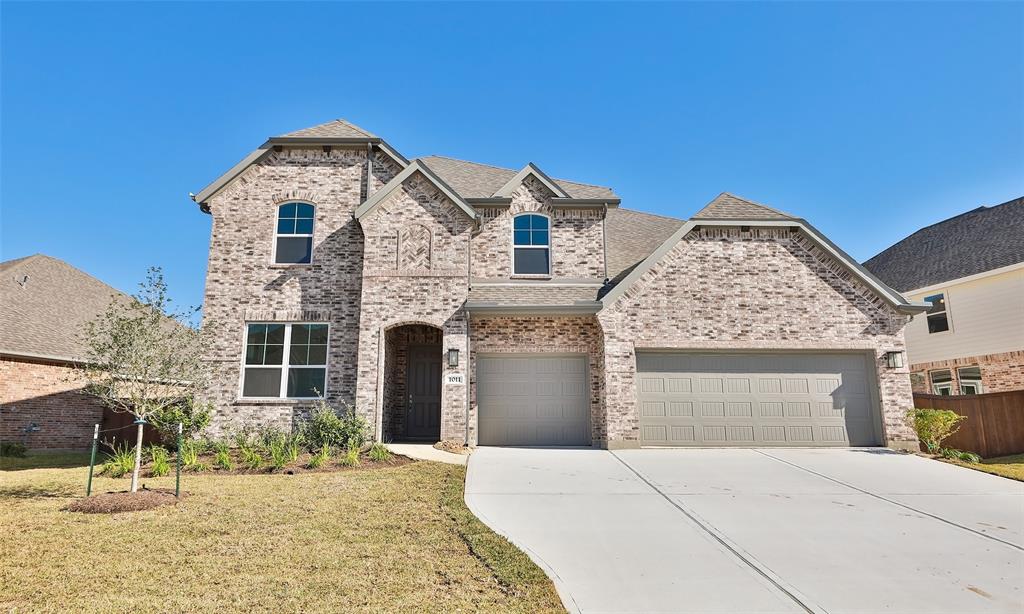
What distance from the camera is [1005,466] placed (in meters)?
11.1

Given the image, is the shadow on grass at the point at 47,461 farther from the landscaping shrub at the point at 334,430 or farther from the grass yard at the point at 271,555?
the landscaping shrub at the point at 334,430

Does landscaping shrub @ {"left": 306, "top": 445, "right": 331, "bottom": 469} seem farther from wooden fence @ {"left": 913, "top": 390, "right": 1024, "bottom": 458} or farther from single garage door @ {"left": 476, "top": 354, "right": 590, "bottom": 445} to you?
wooden fence @ {"left": 913, "top": 390, "right": 1024, "bottom": 458}

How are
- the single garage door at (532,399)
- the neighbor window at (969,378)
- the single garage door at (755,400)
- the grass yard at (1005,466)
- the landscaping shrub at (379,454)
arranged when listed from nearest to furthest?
1. the grass yard at (1005,466)
2. the landscaping shrub at (379,454)
3. the single garage door at (755,400)
4. the single garage door at (532,399)
5. the neighbor window at (969,378)

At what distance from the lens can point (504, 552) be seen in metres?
5.52

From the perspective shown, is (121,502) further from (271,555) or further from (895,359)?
(895,359)

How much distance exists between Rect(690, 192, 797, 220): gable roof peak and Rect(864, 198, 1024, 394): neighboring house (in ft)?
28.9

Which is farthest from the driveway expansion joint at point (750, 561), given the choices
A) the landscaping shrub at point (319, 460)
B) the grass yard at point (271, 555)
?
the landscaping shrub at point (319, 460)

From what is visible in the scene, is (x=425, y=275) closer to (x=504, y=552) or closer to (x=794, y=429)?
(x=504, y=552)

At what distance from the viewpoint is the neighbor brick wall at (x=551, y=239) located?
14.3 metres

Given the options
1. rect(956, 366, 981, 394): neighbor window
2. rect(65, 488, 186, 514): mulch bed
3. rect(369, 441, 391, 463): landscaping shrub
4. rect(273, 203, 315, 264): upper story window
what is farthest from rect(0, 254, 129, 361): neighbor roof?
rect(956, 366, 981, 394): neighbor window

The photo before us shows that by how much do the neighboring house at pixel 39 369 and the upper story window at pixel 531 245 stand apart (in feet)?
37.6

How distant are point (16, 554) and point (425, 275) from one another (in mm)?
8540

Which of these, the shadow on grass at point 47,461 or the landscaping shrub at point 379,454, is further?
the shadow on grass at point 47,461

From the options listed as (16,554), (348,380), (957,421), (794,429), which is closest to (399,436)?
(348,380)
